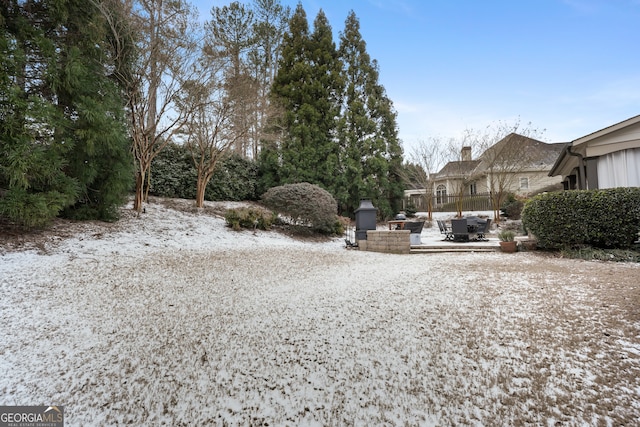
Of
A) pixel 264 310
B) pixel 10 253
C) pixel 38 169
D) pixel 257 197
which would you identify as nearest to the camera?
pixel 264 310

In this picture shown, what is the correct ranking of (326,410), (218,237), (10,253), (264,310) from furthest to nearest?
1. (218,237)
2. (10,253)
3. (264,310)
4. (326,410)

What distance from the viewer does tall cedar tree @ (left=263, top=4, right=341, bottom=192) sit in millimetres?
14828

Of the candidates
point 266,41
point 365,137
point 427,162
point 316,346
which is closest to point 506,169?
point 427,162

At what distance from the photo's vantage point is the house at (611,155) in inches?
267

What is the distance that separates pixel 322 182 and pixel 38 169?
11.4 meters

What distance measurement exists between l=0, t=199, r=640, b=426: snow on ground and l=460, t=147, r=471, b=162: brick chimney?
13565 millimetres

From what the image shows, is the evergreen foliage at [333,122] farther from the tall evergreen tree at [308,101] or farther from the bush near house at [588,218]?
the bush near house at [588,218]

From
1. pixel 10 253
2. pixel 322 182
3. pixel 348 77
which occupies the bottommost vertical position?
pixel 10 253

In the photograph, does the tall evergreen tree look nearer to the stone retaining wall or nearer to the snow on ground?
the stone retaining wall

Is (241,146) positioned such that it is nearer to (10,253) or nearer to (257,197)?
(257,197)

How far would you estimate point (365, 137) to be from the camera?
16.5 m

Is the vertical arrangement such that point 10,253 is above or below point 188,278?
above

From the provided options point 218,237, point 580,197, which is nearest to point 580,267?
point 580,197

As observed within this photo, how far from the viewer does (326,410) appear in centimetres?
184
